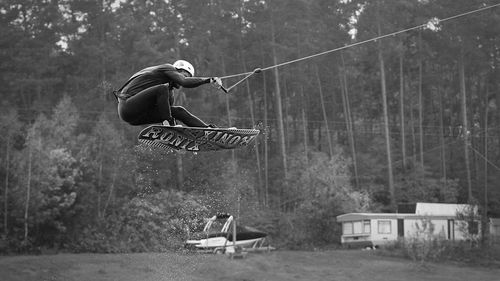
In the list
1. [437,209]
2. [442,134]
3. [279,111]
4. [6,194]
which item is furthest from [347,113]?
Answer: [6,194]

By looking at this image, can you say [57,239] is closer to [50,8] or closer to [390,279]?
[390,279]

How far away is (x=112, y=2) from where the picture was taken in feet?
155

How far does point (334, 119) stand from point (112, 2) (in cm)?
1779

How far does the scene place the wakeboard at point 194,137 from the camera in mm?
11309

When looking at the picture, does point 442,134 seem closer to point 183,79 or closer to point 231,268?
point 231,268

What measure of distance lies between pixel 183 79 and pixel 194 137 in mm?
1204

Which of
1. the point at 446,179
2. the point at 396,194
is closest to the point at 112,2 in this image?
the point at 396,194

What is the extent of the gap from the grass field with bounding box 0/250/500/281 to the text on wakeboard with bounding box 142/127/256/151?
16.0 meters

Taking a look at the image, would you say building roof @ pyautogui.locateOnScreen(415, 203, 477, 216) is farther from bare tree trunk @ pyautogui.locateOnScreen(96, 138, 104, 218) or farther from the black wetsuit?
the black wetsuit

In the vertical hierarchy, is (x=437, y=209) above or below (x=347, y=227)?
above

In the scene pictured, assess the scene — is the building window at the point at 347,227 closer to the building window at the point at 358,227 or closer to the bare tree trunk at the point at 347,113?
the building window at the point at 358,227

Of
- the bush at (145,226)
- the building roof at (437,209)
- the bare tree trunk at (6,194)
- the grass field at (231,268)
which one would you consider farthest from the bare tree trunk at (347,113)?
the bare tree trunk at (6,194)

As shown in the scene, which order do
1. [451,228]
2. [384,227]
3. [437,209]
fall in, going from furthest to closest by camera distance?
[451,228] → [437,209] → [384,227]

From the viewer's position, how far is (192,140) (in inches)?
457
